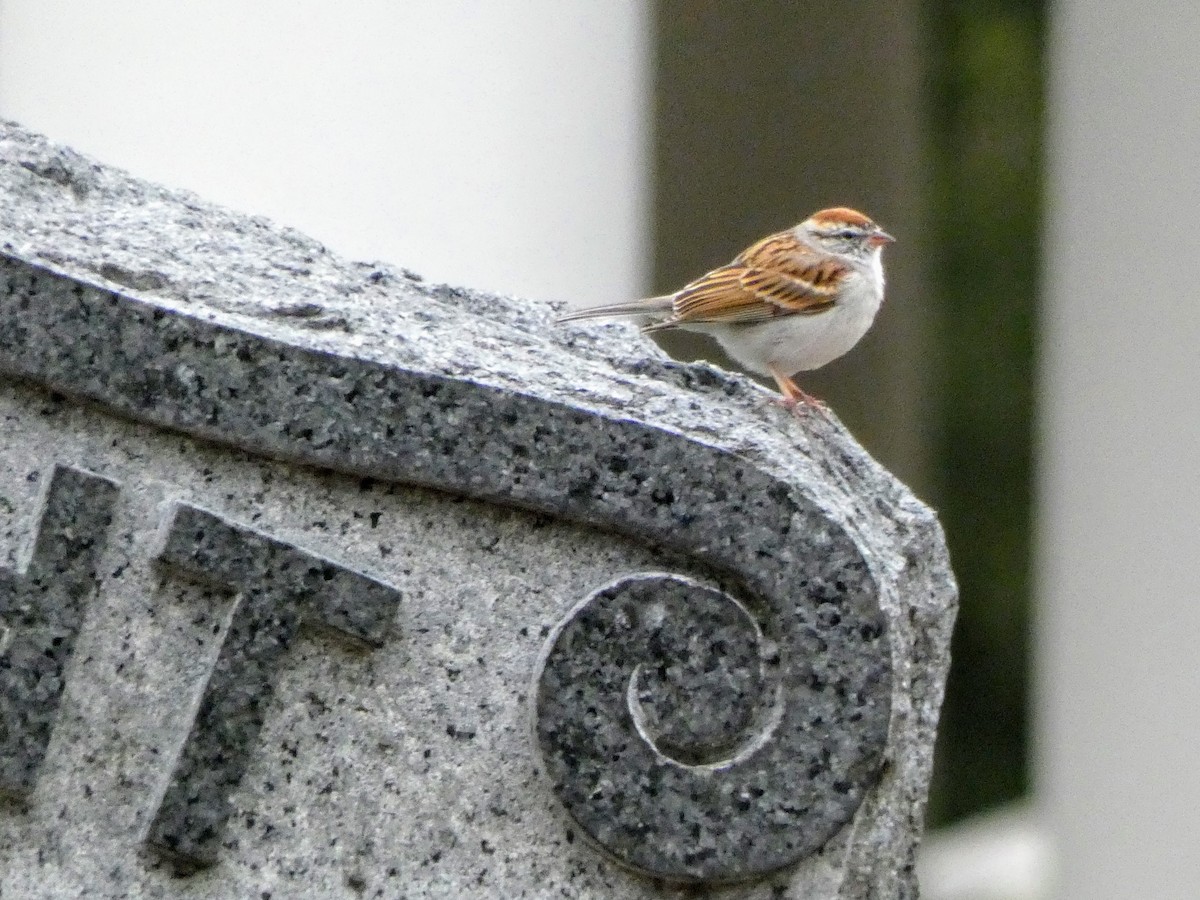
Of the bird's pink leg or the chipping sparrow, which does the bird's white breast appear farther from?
the bird's pink leg

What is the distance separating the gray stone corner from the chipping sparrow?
1202 millimetres

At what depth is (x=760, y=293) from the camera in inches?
170

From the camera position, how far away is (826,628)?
3090 millimetres

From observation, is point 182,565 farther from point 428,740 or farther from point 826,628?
point 826,628

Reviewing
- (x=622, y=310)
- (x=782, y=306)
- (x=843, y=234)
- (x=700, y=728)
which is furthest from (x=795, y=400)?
(x=843, y=234)

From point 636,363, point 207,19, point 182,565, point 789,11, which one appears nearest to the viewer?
point 182,565

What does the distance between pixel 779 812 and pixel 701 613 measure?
316 millimetres

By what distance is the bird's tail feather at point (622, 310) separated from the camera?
11.8 ft

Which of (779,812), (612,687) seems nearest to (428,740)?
(612,687)

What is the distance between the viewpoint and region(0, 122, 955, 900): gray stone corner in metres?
3.01

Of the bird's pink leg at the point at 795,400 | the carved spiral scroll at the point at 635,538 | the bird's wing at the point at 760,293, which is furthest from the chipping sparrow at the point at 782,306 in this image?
the carved spiral scroll at the point at 635,538

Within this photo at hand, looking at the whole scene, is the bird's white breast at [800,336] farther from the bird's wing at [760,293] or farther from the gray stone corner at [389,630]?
the gray stone corner at [389,630]

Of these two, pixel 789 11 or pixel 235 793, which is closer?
pixel 235 793

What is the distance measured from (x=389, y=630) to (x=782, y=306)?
5.14ft
